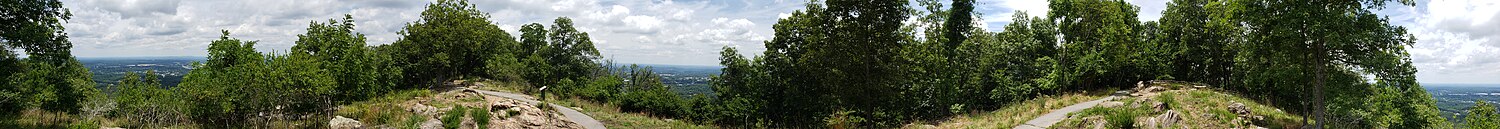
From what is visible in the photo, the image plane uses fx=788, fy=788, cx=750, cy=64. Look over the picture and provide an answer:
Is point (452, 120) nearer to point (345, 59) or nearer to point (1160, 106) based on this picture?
point (345, 59)

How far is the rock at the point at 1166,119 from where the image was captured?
1408cm

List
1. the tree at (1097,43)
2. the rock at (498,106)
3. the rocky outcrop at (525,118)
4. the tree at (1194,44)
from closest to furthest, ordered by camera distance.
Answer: the rocky outcrop at (525,118), the rock at (498,106), the tree at (1097,43), the tree at (1194,44)

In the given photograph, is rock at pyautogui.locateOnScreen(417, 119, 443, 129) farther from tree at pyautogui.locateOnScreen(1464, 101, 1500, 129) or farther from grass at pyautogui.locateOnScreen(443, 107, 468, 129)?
tree at pyautogui.locateOnScreen(1464, 101, 1500, 129)

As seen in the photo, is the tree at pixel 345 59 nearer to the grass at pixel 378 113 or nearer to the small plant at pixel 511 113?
the grass at pixel 378 113

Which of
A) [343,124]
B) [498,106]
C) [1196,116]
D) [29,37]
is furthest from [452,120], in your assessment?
[1196,116]

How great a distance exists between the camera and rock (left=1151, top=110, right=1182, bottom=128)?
554 inches

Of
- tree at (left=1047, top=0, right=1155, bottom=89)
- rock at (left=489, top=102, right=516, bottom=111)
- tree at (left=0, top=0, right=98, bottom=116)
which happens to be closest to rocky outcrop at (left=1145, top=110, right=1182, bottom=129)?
tree at (left=1047, top=0, right=1155, bottom=89)

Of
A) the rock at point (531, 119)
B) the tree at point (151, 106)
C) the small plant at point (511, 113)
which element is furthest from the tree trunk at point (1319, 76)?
the tree at point (151, 106)

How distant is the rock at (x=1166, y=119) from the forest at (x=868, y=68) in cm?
163

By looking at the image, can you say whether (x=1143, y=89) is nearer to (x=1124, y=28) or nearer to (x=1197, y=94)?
(x=1124, y=28)

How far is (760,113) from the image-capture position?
1121 inches

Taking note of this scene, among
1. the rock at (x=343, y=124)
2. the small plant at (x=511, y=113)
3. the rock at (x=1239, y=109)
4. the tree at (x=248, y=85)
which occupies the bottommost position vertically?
the small plant at (x=511, y=113)

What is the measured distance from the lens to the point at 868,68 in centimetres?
1755

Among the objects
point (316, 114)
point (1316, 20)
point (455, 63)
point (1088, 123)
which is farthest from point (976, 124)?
point (455, 63)
